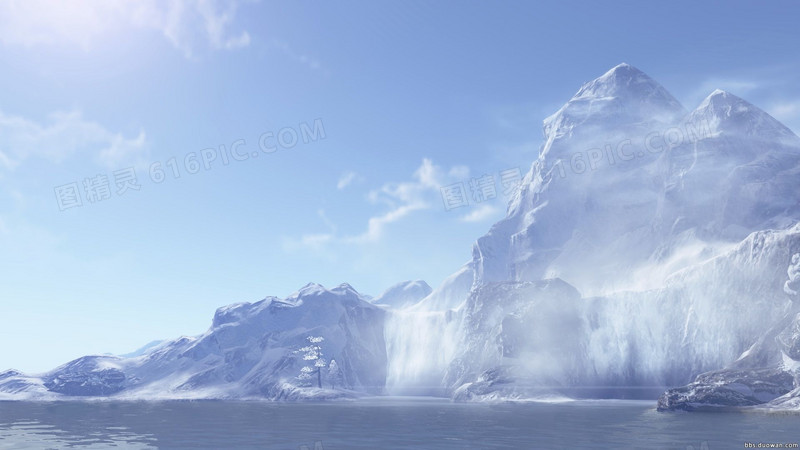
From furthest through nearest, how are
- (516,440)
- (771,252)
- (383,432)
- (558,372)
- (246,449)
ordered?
(558,372)
(771,252)
(383,432)
(516,440)
(246,449)

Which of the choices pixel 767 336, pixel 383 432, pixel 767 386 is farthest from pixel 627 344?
pixel 383 432

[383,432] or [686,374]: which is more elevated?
[383,432]

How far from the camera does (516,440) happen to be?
5862 cm

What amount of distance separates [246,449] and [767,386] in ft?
344

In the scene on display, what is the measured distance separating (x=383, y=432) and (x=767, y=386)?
84941mm

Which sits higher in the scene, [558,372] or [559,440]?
[559,440]

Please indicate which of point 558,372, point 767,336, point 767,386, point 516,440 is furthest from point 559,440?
point 558,372

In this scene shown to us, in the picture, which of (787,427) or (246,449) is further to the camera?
(787,427)

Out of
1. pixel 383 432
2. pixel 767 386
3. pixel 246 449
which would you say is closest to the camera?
pixel 246 449

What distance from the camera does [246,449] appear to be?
52375 mm

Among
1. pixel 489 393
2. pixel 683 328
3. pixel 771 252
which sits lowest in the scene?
pixel 489 393

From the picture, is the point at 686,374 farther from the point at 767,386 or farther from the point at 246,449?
the point at 246,449

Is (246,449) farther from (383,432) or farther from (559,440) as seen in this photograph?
(559,440)

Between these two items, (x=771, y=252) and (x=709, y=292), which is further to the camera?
(x=709, y=292)
